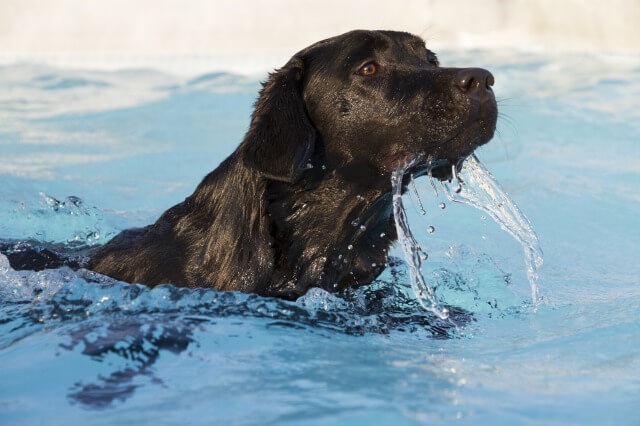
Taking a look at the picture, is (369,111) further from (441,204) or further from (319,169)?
(441,204)

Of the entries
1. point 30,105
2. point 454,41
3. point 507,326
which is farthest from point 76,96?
point 507,326

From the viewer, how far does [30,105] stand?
1133 centimetres

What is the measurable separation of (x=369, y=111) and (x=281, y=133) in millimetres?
411

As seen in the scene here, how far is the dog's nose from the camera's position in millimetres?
4316

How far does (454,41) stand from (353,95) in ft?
35.7

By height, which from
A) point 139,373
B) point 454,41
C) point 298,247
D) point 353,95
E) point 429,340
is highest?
point 454,41

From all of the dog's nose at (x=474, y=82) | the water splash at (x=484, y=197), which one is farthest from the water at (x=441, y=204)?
the dog's nose at (x=474, y=82)

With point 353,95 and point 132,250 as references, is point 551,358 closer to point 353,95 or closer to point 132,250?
point 353,95

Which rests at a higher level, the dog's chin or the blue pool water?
the dog's chin

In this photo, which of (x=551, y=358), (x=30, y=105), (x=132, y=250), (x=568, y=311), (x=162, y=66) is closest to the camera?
(x=551, y=358)

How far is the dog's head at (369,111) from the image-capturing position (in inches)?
172

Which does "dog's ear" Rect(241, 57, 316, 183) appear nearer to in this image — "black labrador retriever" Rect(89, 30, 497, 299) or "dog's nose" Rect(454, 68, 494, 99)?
"black labrador retriever" Rect(89, 30, 497, 299)

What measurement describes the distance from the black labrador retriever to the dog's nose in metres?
0.03

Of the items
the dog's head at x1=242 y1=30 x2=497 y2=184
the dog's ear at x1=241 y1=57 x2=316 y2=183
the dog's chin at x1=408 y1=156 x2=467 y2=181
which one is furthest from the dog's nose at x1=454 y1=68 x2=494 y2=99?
the dog's ear at x1=241 y1=57 x2=316 y2=183
